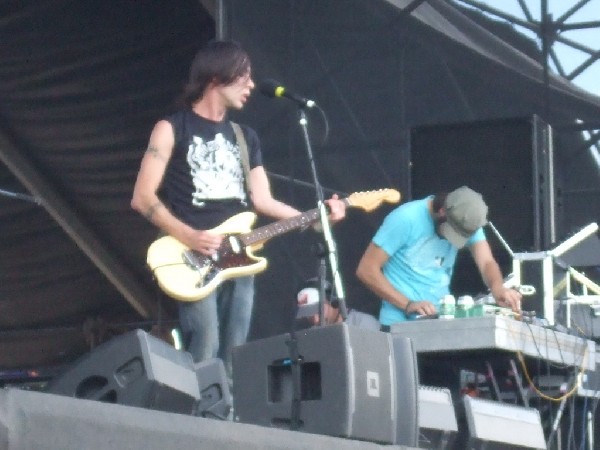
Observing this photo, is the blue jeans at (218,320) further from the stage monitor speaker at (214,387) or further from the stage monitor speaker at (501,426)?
the stage monitor speaker at (501,426)

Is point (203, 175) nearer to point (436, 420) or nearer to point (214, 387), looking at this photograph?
point (214, 387)

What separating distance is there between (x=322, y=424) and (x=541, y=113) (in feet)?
12.1

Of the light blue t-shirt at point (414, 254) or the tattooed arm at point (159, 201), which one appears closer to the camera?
the tattooed arm at point (159, 201)

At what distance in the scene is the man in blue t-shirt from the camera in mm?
4762

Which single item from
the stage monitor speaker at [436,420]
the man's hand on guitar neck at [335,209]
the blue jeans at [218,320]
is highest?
the man's hand on guitar neck at [335,209]

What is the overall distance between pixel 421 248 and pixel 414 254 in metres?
0.03

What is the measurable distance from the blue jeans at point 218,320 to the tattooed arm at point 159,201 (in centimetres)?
15

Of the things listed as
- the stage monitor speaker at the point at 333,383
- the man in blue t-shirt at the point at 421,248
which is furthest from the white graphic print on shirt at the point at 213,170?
the man in blue t-shirt at the point at 421,248

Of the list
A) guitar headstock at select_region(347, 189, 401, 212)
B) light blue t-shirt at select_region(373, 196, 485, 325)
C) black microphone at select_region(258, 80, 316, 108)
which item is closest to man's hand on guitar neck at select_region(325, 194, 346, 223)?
black microphone at select_region(258, 80, 316, 108)

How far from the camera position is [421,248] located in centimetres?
482

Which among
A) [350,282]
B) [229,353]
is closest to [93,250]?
[350,282]

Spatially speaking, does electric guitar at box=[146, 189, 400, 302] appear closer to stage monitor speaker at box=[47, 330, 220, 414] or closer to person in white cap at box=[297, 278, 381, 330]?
stage monitor speaker at box=[47, 330, 220, 414]

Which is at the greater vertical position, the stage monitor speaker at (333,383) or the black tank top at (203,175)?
the black tank top at (203,175)

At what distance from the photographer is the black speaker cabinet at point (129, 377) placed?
124 inches
